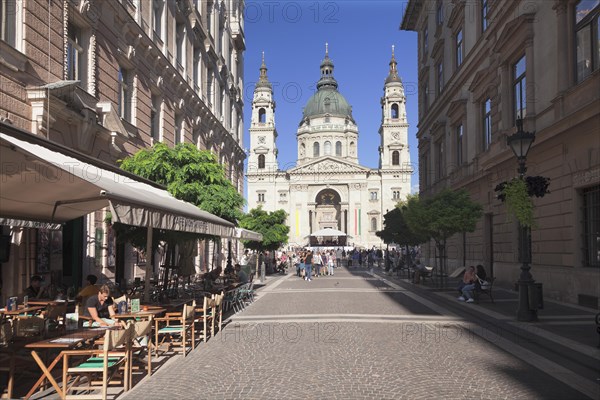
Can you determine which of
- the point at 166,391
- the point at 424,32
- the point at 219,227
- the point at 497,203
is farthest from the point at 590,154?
the point at 424,32

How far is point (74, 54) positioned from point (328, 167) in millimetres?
80401

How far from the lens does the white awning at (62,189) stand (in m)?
5.70

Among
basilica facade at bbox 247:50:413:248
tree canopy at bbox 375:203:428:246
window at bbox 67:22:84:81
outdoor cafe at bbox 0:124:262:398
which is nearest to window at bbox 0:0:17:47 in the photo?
window at bbox 67:22:84:81

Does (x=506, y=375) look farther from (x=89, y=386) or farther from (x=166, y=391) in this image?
(x=89, y=386)

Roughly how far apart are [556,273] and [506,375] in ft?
32.2

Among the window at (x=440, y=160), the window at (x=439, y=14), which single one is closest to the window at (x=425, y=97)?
the window at (x=440, y=160)

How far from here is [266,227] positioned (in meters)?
32.0

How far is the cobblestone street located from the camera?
627 cm

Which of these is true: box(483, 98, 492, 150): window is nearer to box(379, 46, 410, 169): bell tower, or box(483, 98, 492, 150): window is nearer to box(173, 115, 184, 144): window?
box(173, 115, 184, 144): window

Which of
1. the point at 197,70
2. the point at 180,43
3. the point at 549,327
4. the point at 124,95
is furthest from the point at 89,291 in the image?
the point at 197,70

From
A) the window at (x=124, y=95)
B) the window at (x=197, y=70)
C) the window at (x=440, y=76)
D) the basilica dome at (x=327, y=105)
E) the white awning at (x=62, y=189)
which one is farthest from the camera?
the basilica dome at (x=327, y=105)

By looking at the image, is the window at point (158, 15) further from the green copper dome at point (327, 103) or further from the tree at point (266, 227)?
the green copper dome at point (327, 103)

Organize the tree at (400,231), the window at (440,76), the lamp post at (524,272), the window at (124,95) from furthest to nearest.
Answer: the window at (440,76) → the tree at (400,231) → the window at (124,95) → the lamp post at (524,272)

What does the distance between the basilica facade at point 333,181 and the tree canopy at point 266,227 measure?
2197 inches
